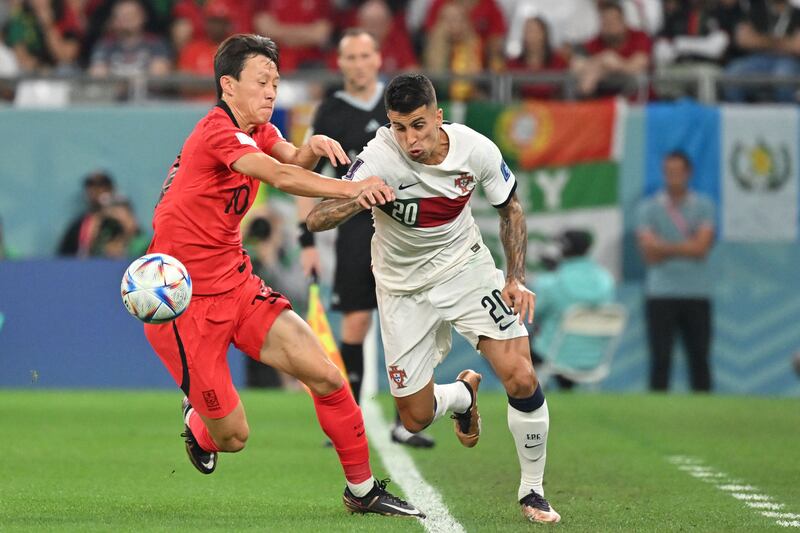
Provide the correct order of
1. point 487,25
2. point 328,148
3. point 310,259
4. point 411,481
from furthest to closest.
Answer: point 487,25, point 310,259, point 411,481, point 328,148

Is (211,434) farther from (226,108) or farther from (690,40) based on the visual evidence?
(690,40)

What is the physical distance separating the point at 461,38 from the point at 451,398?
9.92m

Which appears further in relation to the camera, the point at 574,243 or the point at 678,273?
the point at 678,273

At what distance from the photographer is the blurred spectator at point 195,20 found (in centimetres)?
1695

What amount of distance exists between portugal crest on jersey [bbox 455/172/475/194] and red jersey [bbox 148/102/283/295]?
3.36 feet

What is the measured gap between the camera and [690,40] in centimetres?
1723

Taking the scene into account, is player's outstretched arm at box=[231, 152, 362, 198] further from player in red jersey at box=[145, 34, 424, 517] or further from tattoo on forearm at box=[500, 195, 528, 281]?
tattoo on forearm at box=[500, 195, 528, 281]

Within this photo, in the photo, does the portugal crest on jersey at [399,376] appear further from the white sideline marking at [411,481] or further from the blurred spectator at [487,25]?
the blurred spectator at [487,25]

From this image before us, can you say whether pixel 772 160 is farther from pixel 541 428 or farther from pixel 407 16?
pixel 541 428

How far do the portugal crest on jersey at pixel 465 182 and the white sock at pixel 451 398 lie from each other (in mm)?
1085

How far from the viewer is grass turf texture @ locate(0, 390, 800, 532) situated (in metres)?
6.77

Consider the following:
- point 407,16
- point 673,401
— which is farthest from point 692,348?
point 407,16

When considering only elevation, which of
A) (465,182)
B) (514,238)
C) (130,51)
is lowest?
(514,238)

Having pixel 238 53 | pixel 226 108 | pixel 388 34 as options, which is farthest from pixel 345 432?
pixel 388 34
